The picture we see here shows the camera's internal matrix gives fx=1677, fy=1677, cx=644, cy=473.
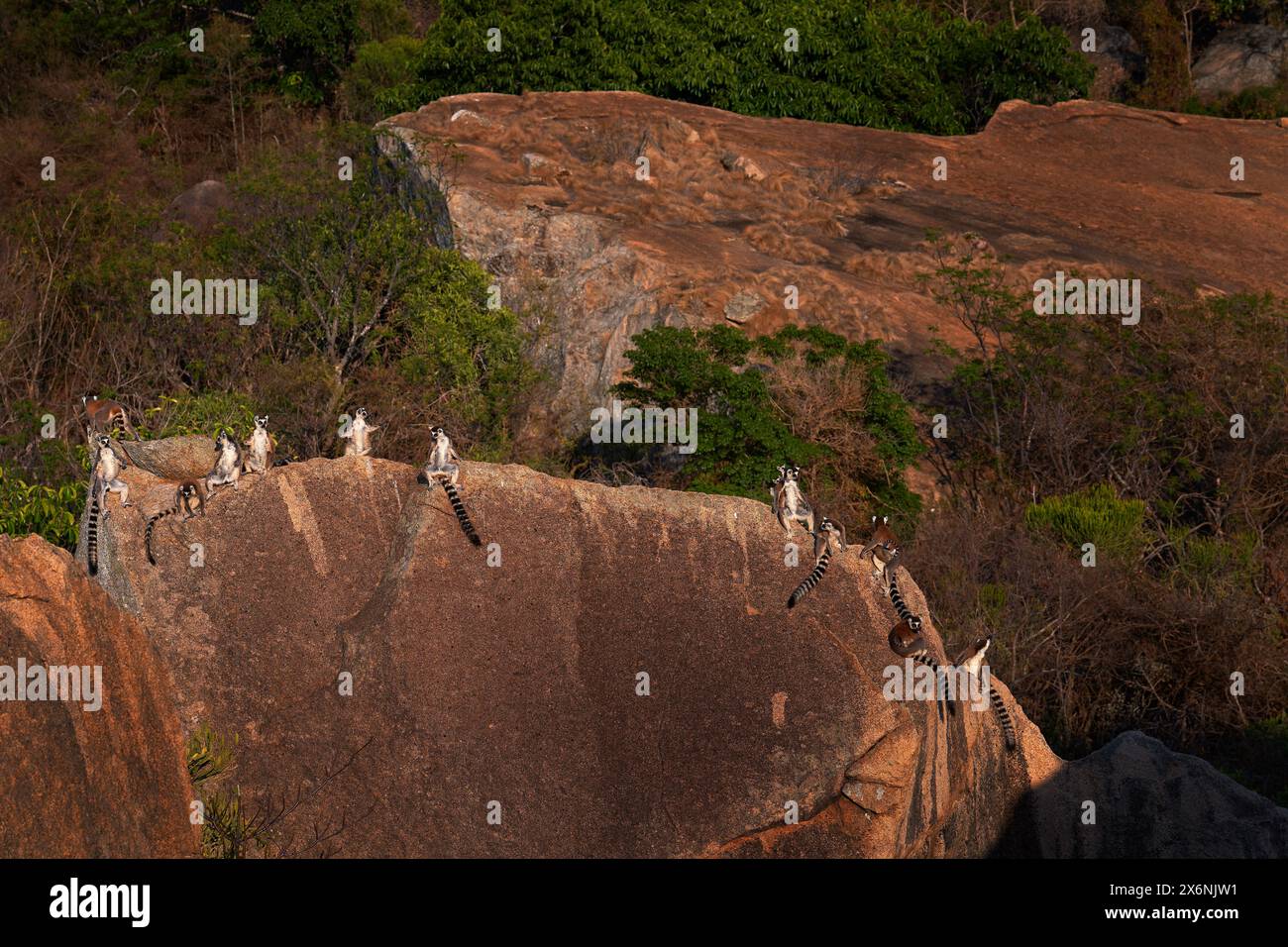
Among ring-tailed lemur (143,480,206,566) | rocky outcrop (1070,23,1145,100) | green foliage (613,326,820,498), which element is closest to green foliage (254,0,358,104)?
rocky outcrop (1070,23,1145,100)

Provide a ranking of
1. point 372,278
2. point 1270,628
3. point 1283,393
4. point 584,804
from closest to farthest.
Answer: point 584,804 < point 1270,628 < point 1283,393 < point 372,278

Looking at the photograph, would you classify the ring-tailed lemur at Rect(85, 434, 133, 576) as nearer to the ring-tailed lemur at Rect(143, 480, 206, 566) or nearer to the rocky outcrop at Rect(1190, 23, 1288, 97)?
the ring-tailed lemur at Rect(143, 480, 206, 566)

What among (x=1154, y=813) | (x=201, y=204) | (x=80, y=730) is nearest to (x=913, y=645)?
(x=1154, y=813)

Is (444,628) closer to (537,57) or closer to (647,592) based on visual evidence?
(647,592)

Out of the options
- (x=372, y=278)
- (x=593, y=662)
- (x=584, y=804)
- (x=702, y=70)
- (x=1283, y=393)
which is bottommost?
(x=584, y=804)

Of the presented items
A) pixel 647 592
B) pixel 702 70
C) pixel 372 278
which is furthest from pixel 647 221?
→ pixel 647 592

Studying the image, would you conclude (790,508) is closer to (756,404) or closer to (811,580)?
(811,580)

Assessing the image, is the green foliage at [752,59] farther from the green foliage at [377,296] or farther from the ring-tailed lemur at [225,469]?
the ring-tailed lemur at [225,469]
